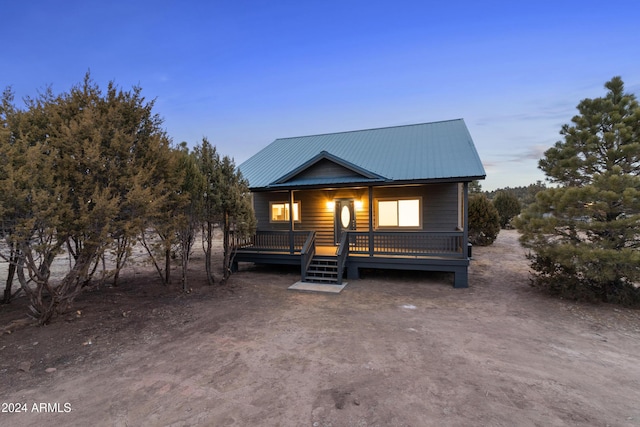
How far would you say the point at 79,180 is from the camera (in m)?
6.06

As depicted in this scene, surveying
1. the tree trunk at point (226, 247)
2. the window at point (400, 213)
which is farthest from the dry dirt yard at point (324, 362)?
the window at point (400, 213)

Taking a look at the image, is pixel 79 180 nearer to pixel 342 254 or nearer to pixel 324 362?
pixel 324 362

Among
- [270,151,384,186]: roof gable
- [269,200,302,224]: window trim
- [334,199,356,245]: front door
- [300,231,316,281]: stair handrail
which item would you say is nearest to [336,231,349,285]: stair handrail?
[300,231,316,281]: stair handrail

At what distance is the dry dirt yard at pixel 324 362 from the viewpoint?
3371mm

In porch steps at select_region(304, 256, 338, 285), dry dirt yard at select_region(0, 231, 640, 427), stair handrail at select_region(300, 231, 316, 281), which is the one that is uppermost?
stair handrail at select_region(300, 231, 316, 281)

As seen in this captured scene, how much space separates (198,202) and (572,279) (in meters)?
10.8

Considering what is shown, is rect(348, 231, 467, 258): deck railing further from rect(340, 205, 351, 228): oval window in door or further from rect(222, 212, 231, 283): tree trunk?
rect(222, 212, 231, 283): tree trunk

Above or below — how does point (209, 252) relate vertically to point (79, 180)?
below

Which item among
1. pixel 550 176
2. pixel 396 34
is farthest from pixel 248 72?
pixel 550 176

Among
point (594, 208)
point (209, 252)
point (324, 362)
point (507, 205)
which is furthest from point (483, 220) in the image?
point (324, 362)

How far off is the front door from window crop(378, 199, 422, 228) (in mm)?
1244

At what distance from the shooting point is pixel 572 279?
7.82 metres

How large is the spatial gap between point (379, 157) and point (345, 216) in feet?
10.00

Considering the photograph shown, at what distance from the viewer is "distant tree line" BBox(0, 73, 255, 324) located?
17.6ft
